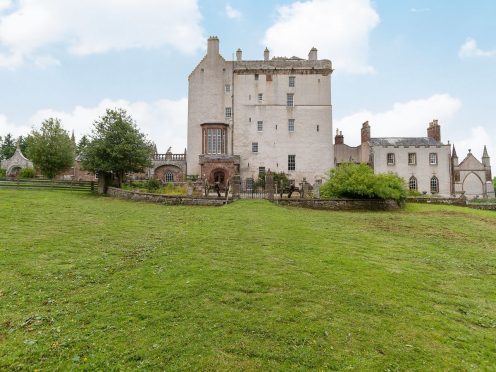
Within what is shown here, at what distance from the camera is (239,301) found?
21.1ft

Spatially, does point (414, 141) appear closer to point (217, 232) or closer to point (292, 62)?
point (292, 62)

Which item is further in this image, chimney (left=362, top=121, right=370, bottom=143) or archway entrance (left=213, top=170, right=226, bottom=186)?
chimney (left=362, top=121, right=370, bottom=143)

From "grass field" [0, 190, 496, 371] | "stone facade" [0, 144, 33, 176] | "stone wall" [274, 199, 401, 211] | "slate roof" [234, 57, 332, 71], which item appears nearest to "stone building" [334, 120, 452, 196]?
"slate roof" [234, 57, 332, 71]

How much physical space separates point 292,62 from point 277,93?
4.10m

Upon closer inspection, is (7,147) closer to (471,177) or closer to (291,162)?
(291,162)

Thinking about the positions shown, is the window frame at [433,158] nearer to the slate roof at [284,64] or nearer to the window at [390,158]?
the window at [390,158]

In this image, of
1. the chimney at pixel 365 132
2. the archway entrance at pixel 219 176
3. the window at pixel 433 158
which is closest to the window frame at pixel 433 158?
the window at pixel 433 158

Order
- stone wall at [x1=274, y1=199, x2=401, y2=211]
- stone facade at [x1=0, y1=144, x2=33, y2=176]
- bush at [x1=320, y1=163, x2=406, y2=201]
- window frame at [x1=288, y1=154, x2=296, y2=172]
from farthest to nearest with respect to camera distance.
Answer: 1. stone facade at [x1=0, y1=144, x2=33, y2=176]
2. window frame at [x1=288, y1=154, x2=296, y2=172]
3. stone wall at [x1=274, y1=199, x2=401, y2=211]
4. bush at [x1=320, y1=163, x2=406, y2=201]

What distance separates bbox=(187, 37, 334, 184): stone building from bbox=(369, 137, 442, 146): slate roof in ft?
26.5

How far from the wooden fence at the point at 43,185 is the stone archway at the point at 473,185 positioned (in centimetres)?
4625

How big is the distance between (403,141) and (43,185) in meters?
41.4

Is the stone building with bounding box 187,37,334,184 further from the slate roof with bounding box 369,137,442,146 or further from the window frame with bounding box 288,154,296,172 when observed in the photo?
the slate roof with bounding box 369,137,442,146

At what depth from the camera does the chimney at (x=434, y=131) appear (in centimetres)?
4491

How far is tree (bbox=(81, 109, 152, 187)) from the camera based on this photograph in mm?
27875
